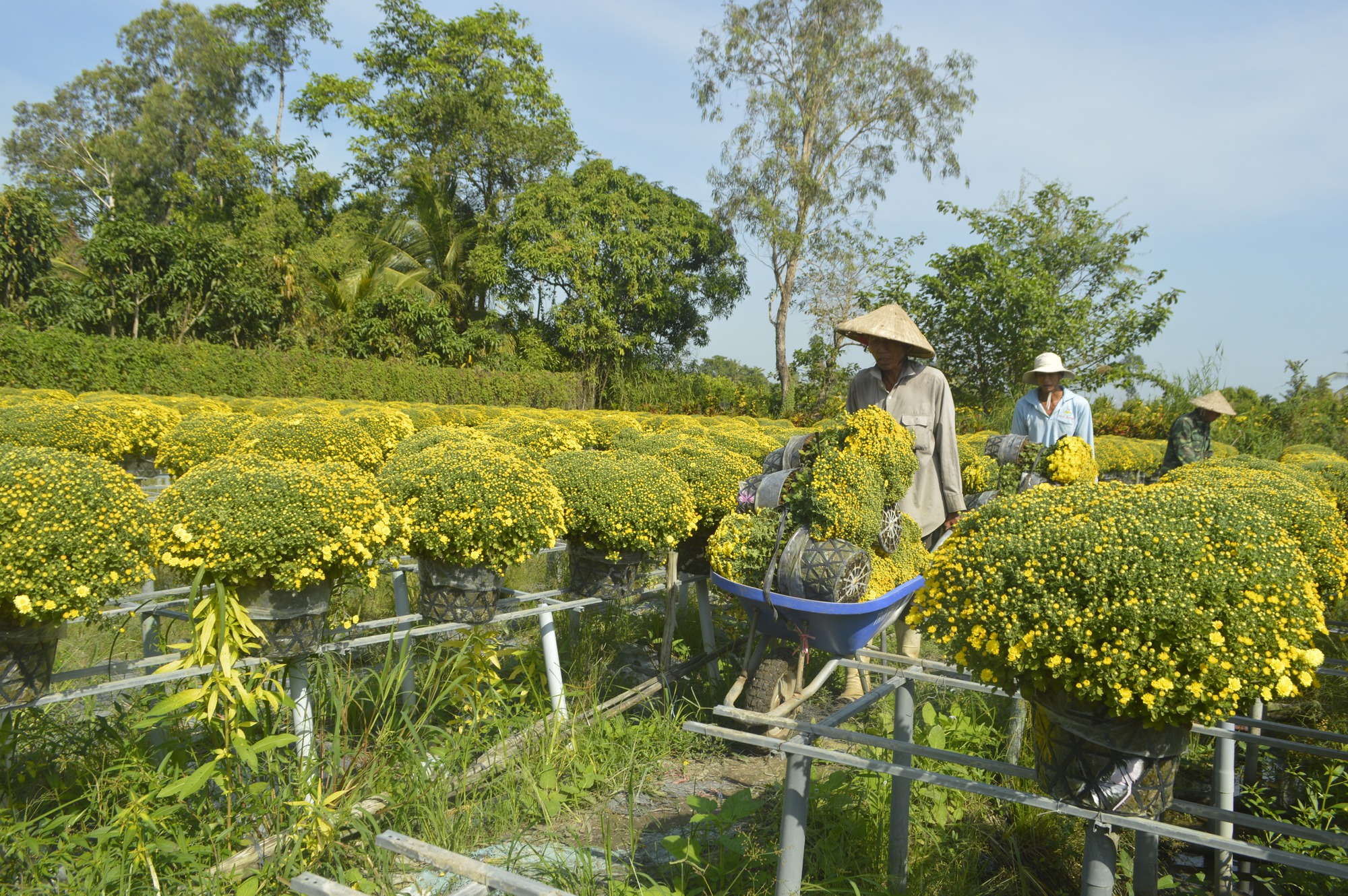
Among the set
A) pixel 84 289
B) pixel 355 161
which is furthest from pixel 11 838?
pixel 355 161

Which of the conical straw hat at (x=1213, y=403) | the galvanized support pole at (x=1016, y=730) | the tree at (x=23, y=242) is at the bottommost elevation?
the galvanized support pole at (x=1016, y=730)

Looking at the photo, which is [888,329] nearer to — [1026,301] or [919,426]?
[919,426]

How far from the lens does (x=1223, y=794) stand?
3010 mm

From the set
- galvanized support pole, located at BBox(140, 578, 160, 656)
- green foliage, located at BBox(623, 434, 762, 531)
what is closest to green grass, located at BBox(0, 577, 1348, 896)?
galvanized support pole, located at BBox(140, 578, 160, 656)

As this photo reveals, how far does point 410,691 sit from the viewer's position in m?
3.42

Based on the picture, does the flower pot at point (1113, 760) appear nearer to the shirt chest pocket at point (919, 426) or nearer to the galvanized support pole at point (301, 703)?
the shirt chest pocket at point (919, 426)

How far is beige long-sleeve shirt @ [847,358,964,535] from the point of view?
4.00m

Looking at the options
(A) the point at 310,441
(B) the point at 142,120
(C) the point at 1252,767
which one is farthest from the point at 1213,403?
(B) the point at 142,120

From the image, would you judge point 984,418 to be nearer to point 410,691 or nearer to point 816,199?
point 816,199

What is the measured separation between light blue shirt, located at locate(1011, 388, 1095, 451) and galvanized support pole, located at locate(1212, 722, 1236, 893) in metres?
2.39

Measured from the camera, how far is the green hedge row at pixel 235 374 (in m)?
16.5

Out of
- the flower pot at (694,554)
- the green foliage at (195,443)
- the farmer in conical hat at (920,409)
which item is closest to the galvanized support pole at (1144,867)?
the farmer in conical hat at (920,409)

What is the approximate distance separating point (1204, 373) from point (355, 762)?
23.4 metres

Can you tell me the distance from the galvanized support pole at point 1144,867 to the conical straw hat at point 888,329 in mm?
2113
